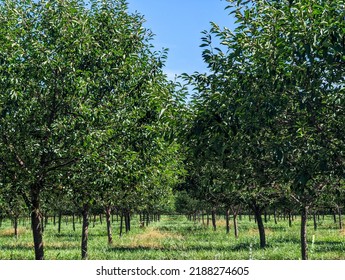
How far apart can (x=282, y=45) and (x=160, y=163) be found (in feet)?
25.1

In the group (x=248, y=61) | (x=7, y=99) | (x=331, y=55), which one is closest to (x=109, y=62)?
(x=7, y=99)

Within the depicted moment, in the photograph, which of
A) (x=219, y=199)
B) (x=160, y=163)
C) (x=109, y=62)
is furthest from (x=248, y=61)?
(x=219, y=199)

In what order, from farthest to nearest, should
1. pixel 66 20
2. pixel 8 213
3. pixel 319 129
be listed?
pixel 8 213 < pixel 66 20 < pixel 319 129

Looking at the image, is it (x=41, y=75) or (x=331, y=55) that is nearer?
(x=331, y=55)

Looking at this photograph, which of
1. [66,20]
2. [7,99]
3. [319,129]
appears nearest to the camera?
[319,129]

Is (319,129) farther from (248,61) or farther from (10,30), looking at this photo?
(10,30)

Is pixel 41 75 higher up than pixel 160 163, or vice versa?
pixel 41 75

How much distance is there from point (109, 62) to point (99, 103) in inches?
56.7

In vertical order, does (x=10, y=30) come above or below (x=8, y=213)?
above

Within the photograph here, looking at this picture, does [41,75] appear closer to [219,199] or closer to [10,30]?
[10,30]

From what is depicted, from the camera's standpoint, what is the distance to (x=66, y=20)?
12867 mm

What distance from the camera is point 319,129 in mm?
9336

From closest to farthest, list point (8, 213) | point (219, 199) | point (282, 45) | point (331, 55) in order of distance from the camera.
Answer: point (331, 55) → point (282, 45) → point (8, 213) → point (219, 199)
